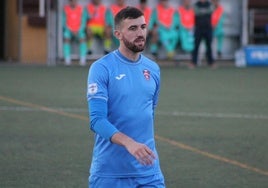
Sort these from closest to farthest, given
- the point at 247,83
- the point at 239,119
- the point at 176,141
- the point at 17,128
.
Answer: the point at 176,141, the point at 17,128, the point at 239,119, the point at 247,83

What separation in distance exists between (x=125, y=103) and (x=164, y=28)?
2361cm

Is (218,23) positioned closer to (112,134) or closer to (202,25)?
(202,25)

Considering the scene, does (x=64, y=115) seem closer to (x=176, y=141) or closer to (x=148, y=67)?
(x=176, y=141)

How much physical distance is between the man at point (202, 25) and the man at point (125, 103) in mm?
20798

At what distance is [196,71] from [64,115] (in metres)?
10.7

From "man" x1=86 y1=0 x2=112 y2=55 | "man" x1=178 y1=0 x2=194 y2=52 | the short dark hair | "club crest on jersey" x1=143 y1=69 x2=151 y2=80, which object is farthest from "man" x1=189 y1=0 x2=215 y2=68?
the short dark hair

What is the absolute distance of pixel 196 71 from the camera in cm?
2606

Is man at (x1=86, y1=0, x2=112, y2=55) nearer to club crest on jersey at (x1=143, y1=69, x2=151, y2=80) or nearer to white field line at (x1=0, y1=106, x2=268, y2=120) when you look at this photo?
white field line at (x1=0, y1=106, x2=268, y2=120)

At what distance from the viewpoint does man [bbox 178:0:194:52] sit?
29.8 meters

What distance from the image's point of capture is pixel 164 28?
29953mm

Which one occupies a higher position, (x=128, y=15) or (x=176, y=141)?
(x=128, y=15)

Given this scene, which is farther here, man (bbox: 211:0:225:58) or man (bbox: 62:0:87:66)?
man (bbox: 211:0:225:58)

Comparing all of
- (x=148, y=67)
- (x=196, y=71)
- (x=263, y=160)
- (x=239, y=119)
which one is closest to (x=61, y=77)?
(x=196, y=71)

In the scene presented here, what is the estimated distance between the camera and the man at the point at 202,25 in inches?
1074
